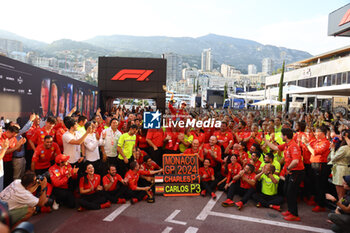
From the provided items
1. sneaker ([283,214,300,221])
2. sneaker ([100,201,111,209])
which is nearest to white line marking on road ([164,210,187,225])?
sneaker ([100,201,111,209])

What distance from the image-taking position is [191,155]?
667 cm

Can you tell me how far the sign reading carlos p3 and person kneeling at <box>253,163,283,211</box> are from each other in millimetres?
1521

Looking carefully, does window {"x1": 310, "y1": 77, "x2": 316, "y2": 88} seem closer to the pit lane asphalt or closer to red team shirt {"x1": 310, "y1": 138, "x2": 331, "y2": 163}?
red team shirt {"x1": 310, "y1": 138, "x2": 331, "y2": 163}

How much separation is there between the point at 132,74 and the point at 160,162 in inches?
431

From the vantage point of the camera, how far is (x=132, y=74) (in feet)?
55.7

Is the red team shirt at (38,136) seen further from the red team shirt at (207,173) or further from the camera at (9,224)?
the camera at (9,224)

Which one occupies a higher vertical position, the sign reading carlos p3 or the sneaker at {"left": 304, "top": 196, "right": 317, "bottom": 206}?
the sign reading carlos p3

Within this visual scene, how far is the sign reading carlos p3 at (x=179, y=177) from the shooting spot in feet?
20.7

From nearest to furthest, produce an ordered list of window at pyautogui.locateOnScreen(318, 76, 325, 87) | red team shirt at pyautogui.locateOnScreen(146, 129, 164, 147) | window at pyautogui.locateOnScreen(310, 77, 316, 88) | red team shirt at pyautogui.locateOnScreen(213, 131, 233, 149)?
red team shirt at pyautogui.locateOnScreen(146, 129, 164, 147), red team shirt at pyautogui.locateOnScreen(213, 131, 233, 149), window at pyautogui.locateOnScreen(318, 76, 325, 87), window at pyautogui.locateOnScreen(310, 77, 316, 88)

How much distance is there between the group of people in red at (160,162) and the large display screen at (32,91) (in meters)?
0.82

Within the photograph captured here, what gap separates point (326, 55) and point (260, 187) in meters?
37.0

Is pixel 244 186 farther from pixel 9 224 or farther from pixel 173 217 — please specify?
pixel 9 224

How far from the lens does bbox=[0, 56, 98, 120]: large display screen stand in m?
6.26

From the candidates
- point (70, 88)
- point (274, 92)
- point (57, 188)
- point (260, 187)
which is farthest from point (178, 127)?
point (274, 92)
